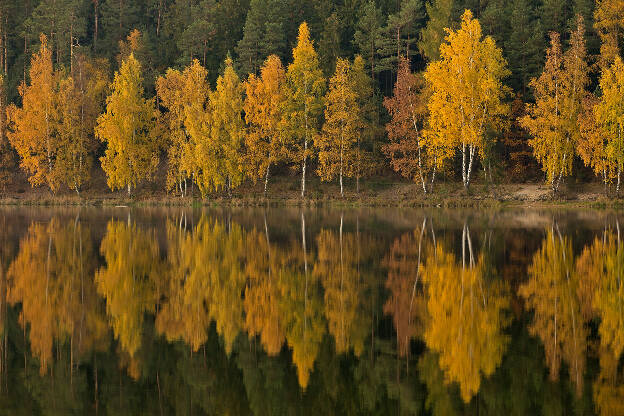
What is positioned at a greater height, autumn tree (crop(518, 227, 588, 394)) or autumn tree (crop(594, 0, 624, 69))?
autumn tree (crop(594, 0, 624, 69))

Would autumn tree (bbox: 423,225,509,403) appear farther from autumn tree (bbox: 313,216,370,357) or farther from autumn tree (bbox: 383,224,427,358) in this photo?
autumn tree (bbox: 313,216,370,357)

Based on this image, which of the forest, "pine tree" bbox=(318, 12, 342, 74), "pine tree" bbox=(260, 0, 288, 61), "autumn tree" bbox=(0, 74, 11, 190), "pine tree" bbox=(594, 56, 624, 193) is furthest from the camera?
"autumn tree" bbox=(0, 74, 11, 190)

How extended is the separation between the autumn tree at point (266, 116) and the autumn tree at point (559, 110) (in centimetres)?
2262

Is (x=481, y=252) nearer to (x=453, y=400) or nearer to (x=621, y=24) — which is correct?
(x=453, y=400)

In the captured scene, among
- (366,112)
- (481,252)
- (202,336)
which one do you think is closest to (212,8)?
(366,112)

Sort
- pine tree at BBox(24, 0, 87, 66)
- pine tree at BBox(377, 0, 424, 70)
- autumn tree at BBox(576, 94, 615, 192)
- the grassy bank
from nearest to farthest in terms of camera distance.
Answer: autumn tree at BBox(576, 94, 615, 192)
the grassy bank
pine tree at BBox(377, 0, 424, 70)
pine tree at BBox(24, 0, 87, 66)

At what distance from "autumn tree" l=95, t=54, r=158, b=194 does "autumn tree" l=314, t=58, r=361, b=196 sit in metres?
18.5

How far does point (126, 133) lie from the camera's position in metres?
71.3

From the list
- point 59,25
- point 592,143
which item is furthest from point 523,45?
point 59,25

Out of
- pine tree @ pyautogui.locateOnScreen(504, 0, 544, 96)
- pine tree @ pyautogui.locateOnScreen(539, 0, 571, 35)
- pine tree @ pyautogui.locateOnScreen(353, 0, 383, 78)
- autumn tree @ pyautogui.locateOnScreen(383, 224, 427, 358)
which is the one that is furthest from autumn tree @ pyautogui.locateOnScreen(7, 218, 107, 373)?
pine tree @ pyautogui.locateOnScreen(539, 0, 571, 35)

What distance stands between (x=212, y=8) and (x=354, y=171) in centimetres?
3177

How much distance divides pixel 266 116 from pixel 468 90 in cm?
1928

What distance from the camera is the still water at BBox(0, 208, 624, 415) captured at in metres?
11.2

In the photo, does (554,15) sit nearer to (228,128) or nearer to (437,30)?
(437,30)
